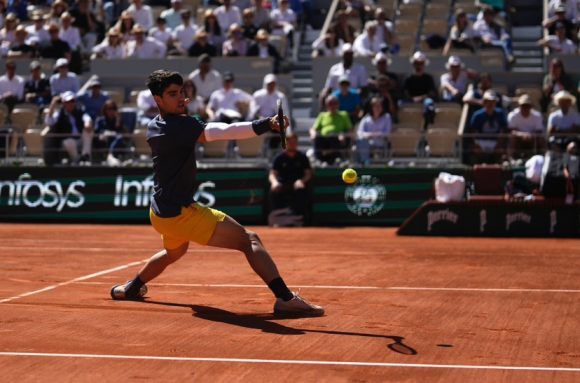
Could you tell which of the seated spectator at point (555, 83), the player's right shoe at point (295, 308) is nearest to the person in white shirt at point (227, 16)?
the seated spectator at point (555, 83)

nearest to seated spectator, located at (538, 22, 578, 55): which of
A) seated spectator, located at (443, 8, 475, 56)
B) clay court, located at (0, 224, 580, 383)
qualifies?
seated spectator, located at (443, 8, 475, 56)

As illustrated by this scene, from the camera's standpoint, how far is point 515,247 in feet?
55.8

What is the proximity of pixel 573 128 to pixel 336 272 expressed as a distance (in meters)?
8.47

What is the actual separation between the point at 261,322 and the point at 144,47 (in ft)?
54.4

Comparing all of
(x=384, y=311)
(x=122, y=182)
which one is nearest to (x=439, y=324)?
(x=384, y=311)

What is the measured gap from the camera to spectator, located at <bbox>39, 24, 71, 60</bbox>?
2564cm

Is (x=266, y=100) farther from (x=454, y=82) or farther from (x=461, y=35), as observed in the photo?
(x=461, y=35)

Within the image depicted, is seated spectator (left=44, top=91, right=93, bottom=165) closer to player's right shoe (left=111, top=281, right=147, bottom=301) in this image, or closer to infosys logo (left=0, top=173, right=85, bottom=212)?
infosys logo (left=0, top=173, right=85, bottom=212)

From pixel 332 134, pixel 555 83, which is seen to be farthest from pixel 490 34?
pixel 332 134

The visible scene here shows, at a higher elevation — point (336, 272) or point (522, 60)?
point (522, 60)

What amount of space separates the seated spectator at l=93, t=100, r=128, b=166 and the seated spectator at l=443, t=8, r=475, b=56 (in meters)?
6.65

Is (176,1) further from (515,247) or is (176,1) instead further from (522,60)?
(515,247)

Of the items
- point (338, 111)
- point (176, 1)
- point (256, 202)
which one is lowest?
point (256, 202)

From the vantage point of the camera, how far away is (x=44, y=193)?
2209cm
